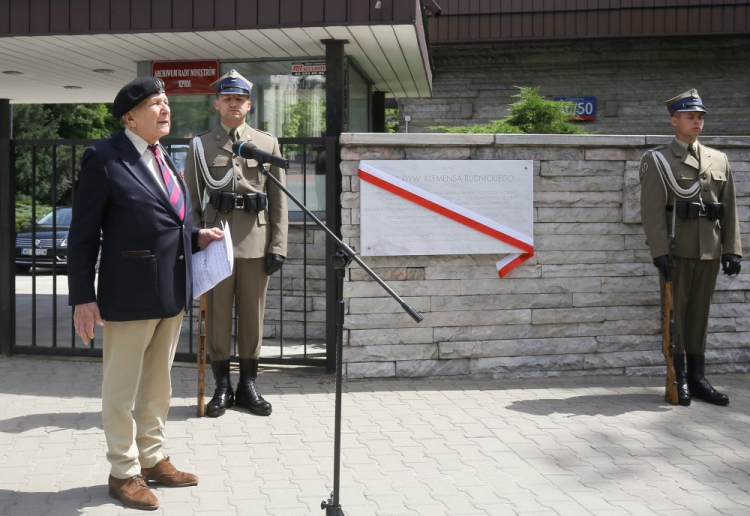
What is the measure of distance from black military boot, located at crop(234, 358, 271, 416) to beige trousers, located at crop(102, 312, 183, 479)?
4.93 feet

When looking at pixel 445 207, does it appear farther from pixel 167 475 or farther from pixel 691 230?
pixel 167 475

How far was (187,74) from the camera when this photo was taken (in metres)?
9.02

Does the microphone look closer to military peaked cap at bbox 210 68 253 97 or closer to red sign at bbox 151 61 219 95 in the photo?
military peaked cap at bbox 210 68 253 97

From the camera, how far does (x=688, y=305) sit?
676 cm

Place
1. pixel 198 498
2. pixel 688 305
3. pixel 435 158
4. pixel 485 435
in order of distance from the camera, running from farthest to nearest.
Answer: pixel 435 158 < pixel 688 305 < pixel 485 435 < pixel 198 498

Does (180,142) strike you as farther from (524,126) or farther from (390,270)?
(524,126)

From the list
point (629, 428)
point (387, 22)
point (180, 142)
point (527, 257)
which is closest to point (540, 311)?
point (527, 257)

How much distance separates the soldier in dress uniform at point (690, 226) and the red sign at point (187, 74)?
4.33 metres

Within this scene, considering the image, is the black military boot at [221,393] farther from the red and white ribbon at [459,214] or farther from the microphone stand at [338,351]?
the microphone stand at [338,351]

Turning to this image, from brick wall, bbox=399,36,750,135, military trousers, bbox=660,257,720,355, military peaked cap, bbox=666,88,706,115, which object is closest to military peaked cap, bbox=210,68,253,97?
military peaked cap, bbox=666,88,706,115

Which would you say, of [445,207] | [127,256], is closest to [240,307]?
[445,207]

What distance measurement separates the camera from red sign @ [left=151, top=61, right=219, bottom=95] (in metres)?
8.95

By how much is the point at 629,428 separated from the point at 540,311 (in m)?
1.67

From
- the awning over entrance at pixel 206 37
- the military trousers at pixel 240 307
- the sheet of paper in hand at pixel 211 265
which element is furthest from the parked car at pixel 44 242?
the sheet of paper in hand at pixel 211 265
